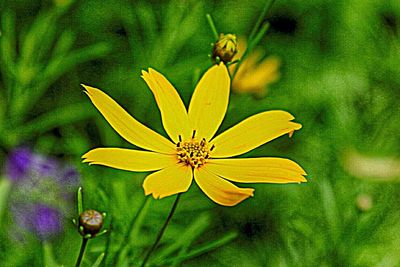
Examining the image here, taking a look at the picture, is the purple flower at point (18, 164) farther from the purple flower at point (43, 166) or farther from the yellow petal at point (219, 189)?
the yellow petal at point (219, 189)

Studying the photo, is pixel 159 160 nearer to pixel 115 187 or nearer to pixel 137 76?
pixel 115 187

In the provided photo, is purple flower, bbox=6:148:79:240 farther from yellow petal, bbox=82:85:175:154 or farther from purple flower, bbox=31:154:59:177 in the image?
yellow petal, bbox=82:85:175:154

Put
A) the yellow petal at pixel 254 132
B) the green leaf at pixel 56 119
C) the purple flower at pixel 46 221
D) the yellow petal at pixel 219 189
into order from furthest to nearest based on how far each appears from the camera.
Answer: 1. the green leaf at pixel 56 119
2. the purple flower at pixel 46 221
3. the yellow petal at pixel 254 132
4. the yellow petal at pixel 219 189

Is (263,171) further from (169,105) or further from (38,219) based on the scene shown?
(38,219)

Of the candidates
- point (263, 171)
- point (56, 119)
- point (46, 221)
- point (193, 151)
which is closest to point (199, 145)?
point (193, 151)

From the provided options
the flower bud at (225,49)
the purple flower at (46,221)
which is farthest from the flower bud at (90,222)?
the purple flower at (46,221)
